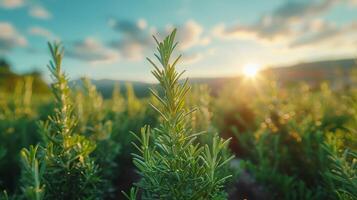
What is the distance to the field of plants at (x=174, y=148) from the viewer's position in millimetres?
1104

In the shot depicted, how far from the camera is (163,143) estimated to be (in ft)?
3.68

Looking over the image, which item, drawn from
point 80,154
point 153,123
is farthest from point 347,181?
point 153,123

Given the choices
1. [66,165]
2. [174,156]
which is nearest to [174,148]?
[174,156]

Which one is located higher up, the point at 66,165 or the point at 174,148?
the point at 174,148

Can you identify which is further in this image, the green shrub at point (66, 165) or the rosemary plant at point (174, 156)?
the green shrub at point (66, 165)

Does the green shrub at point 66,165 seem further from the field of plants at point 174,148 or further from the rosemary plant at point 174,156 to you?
the rosemary plant at point 174,156

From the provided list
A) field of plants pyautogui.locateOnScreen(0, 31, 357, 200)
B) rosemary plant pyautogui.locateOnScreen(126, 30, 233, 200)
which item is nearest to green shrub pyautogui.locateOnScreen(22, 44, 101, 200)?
field of plants pyautogui.locateOnScreen(0, 31, 357, 200)

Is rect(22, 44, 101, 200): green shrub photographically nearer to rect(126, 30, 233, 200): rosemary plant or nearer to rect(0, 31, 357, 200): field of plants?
rect(0, 31, 357, 200): field of plants

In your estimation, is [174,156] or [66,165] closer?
[174,156]

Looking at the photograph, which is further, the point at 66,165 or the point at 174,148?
the point at 66,165

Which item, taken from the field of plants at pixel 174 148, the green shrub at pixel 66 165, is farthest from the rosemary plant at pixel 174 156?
the green shrub at pixel 66 165

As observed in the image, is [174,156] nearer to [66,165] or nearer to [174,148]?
[174,148]

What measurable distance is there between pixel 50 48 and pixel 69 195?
554 mm

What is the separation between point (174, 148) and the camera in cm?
111
